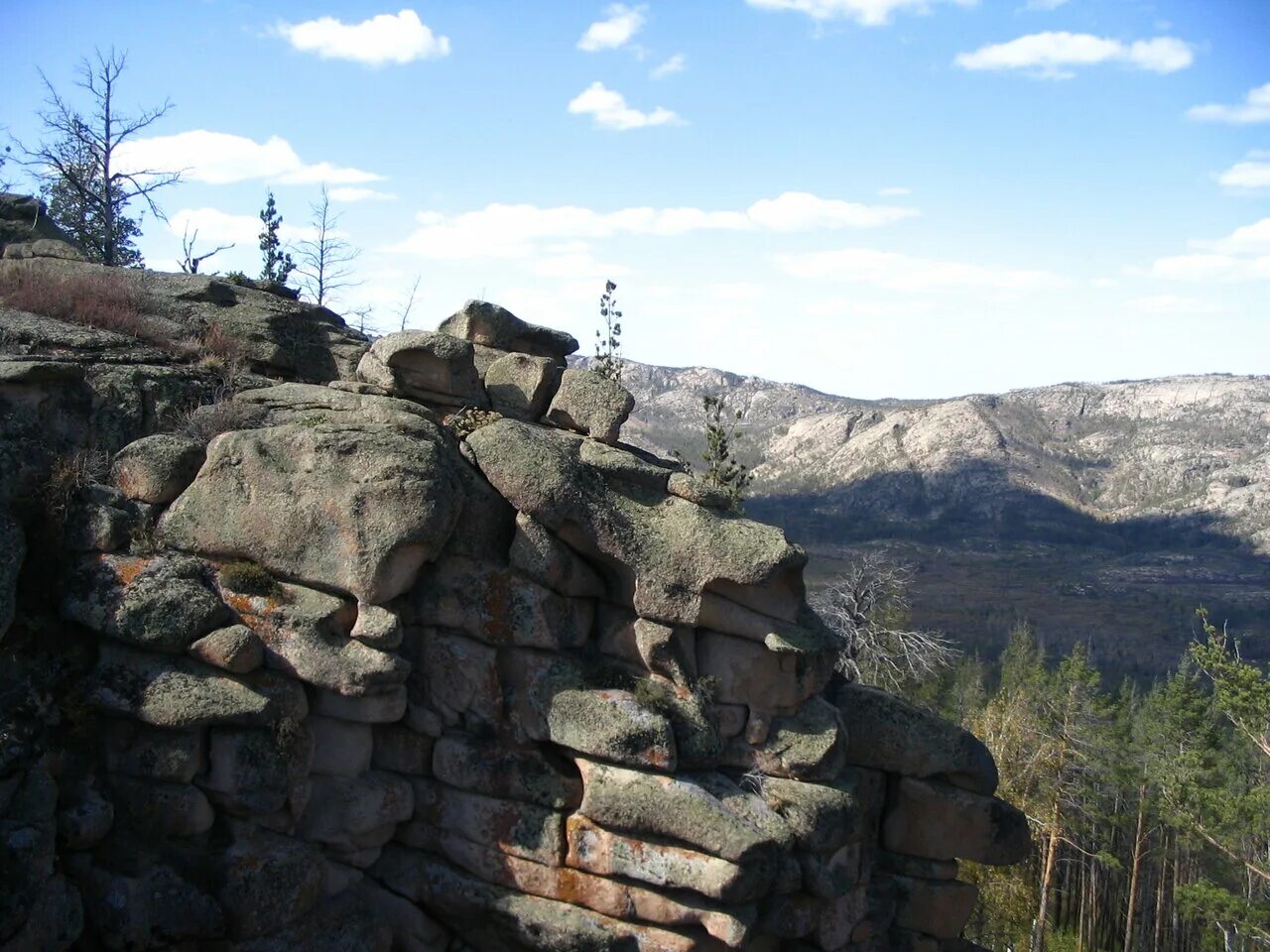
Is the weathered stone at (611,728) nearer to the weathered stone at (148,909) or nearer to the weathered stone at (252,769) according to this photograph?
the weathered stone at (252,769)

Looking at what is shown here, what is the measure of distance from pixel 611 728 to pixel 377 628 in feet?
12.4

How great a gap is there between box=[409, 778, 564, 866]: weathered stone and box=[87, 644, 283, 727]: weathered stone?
314cm

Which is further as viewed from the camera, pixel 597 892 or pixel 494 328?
pixel 494 328

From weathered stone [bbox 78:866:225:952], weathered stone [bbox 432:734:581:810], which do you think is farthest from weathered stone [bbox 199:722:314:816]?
weathered stone [bbox 432:734:581:810]

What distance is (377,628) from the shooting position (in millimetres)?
14906

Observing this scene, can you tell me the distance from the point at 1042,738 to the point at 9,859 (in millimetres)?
31318

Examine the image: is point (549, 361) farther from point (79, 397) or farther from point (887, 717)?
point (887, 717)

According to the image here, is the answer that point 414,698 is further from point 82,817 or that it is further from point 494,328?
point 494,328

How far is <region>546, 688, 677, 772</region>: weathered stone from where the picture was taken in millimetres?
15398

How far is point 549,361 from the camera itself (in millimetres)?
19281

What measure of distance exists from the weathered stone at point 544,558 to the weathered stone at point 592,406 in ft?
9.27

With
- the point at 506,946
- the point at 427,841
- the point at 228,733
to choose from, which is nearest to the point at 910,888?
the point at 506,946

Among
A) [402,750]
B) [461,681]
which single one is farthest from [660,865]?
[402,750]

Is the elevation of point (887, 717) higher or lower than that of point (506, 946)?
higher
